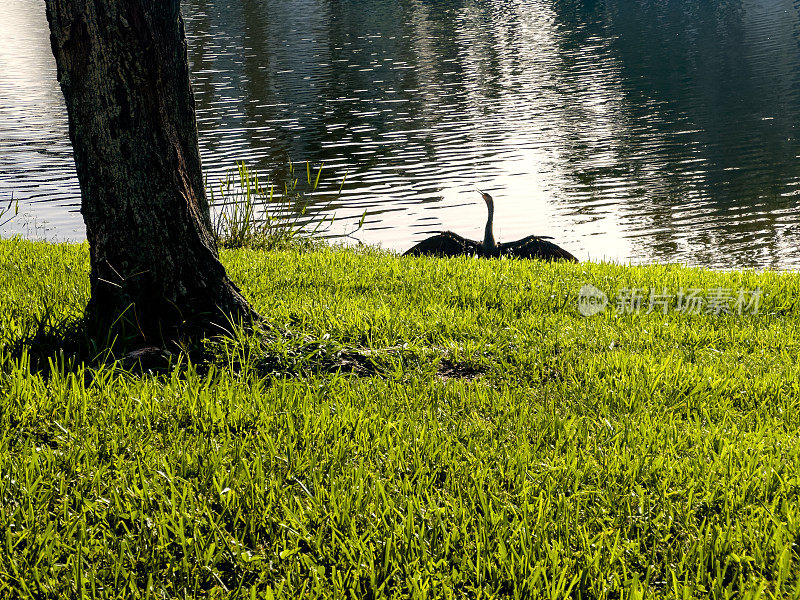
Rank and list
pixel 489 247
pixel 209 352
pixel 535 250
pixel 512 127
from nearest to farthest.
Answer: pixel 209 352, pixel 535 250, pixel 489 247, pixel 512 127

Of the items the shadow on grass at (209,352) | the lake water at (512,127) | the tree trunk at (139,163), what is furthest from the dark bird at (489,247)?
the tree trunk at (139,163)

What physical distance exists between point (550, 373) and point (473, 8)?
6289cm

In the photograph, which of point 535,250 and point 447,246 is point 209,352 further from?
point 535,250

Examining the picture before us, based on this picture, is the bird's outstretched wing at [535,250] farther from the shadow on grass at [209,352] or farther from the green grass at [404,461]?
the shadow on grass at [209,352]

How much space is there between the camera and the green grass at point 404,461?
2801mm

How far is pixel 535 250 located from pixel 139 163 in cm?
750

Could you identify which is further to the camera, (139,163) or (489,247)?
(489,247)

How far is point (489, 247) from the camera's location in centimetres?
1123

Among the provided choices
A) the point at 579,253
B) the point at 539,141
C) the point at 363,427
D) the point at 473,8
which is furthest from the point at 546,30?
the point at 363,427

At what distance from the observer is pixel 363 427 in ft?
12.5

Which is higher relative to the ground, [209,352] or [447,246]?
[209,352]

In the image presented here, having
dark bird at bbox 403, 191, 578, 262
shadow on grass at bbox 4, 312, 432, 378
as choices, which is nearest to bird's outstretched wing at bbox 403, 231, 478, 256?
dark bird at bbox 403, 191, 578, 262

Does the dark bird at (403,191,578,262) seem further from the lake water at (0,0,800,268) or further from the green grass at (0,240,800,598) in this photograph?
the green grass at (0,240,800,598)
